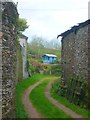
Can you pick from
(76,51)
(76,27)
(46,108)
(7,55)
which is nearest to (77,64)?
(76,51)

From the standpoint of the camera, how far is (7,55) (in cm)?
1066

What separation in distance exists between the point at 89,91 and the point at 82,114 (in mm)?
2768

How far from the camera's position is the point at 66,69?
88.5 ft

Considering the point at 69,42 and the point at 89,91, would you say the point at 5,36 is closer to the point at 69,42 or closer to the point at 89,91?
the point at 89,91

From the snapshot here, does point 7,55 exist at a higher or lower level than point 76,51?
lower

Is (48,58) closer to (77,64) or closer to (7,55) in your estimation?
(77,64)

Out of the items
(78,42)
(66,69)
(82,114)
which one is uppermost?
(78,42)

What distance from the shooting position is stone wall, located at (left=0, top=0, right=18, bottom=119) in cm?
1032

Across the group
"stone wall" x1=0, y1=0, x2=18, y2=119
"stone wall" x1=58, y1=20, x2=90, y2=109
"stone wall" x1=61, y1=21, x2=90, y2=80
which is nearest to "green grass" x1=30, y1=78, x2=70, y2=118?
"stone wall" x1=58, y1=20, x2=90, y2=109

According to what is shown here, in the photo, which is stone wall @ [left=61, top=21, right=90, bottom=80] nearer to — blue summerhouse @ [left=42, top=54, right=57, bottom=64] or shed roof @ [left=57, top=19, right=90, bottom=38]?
shed roof @ [left=57, top=19, right=90, bottom=38]

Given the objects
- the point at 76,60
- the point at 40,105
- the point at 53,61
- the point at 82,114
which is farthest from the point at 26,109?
the point at 53,61

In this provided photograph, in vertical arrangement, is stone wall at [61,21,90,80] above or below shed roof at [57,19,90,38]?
below

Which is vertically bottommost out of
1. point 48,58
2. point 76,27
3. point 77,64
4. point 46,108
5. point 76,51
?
point 46,108

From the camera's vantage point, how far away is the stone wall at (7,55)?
10320 mm
